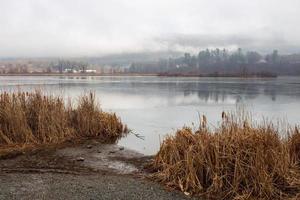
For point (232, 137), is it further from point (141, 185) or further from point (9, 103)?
point (9, 103)

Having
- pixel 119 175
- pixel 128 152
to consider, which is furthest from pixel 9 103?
pixel 119 175

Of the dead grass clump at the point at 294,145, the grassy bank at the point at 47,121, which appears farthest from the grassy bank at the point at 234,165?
the grassy bank at the point at 47,121

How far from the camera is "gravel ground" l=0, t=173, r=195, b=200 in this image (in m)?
6.23

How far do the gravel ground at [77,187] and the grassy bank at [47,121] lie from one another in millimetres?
3053

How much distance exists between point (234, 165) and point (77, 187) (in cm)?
291

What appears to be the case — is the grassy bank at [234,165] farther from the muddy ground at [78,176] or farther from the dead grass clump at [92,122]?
the dead grass clump at [92,122]

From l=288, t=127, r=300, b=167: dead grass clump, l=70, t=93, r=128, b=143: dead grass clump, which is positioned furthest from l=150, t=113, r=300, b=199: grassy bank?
l=70, t=93, r=128, b=143: dead grass clump

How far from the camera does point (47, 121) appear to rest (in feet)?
38.3

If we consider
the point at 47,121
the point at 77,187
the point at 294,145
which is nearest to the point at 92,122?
the point at 47,121

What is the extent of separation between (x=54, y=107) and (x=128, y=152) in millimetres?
2936

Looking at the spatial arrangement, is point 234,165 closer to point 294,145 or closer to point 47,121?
point 294,145

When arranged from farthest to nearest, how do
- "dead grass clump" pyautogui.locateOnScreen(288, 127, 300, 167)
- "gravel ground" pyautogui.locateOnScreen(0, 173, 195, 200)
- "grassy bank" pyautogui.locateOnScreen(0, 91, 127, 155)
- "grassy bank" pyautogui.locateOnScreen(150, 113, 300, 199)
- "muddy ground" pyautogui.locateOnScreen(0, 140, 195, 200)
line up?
1. "grassy bank" pyautogui.locateOnScreen(0, 91, 127, 155)
2. "dead grass clump" pyautogui.locateOnScreen(288, 127, 300, 167)
3. "grassy bank" pyautogui.locateOnScreen(150, 113, 300, 199)
4. "muddy ground" pyautogui.locateOnScreen(0, 140, 195, 200)
5. "gravel ground" pyautogui.locateOnScreen(0, 173, 195, 200)

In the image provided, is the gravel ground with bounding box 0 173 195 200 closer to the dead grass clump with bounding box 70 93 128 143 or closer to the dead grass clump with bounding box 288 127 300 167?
the dead grass clump with bounding box 288 127 300 167

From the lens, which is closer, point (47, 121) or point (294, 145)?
point (294, 145)
